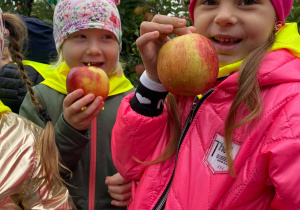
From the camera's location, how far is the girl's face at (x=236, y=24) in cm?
111

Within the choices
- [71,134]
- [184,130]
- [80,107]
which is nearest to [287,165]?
[184,130]

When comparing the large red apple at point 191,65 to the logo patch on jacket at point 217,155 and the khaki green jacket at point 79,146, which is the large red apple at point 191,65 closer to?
the logo patch on jacket at point 217,155

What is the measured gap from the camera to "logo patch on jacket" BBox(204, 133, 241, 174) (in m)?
1.04

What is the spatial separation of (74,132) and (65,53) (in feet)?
1.37

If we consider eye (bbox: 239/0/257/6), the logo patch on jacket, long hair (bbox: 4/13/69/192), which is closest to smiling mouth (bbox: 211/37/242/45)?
eye (bbox: 239/0/257/6)

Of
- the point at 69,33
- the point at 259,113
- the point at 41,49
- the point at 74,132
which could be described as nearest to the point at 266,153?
the point at 259,113

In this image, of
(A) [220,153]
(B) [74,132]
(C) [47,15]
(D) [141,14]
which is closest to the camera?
(A) [220,153]

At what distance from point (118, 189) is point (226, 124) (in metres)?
0.66

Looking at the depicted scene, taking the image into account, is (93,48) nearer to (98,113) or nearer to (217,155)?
(98,113)

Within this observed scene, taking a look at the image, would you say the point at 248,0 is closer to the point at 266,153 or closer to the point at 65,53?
the point at 266,153

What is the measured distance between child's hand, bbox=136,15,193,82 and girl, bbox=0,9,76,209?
0.50 m

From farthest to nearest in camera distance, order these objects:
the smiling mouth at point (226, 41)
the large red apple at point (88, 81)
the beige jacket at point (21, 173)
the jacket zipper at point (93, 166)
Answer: the jacket zipper at point (93, 166) < the large red apple at point (88, 81) < the beige jacket at point (21, 173) < the smiling mouth at point (226, 41)

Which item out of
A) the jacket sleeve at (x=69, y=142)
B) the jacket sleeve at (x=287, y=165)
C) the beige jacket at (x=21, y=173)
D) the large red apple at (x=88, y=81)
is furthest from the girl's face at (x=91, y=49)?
the jacket sleeve at (x=287, y=165)

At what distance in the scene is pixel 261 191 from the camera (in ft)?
3.23
